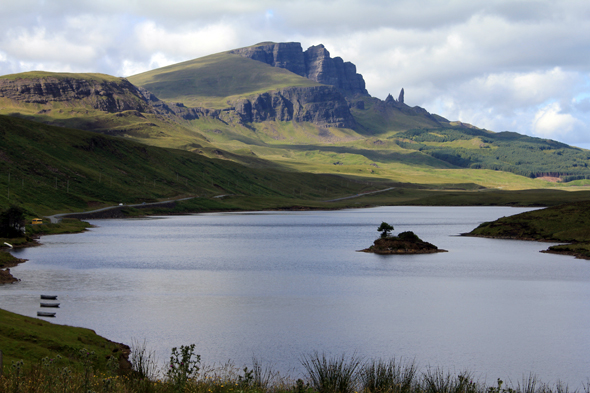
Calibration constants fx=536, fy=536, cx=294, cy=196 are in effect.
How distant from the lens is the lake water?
37.0 m

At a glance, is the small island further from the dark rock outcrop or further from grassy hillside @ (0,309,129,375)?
grassy hillside @ (0,309,129,375)

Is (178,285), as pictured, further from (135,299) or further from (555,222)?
(555,222)

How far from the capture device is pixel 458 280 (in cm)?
6938

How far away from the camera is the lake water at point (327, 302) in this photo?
3703 centimetres

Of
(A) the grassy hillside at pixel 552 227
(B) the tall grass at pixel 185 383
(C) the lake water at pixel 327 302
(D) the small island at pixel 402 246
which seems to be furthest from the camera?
(A) the grassy hillside at pixel 552 227

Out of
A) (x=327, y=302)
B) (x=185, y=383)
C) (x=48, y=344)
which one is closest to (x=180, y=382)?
(x=185, y=383)

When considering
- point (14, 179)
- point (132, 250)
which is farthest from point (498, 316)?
point (14, 179)

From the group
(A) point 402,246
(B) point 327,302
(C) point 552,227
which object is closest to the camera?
(B) point 327,302

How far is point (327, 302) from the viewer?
53.8 metres

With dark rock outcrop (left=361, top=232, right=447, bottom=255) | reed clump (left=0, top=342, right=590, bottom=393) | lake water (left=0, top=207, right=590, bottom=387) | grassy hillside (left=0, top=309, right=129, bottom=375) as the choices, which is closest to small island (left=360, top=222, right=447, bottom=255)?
dark rock outcrop (left=361, top=232, right=447, bottom=255)

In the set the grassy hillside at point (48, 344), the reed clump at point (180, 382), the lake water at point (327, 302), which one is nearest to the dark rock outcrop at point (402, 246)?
the lake water at point (327, 302)

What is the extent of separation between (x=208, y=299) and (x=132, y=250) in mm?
46230

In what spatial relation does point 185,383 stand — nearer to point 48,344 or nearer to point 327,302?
point 48,344

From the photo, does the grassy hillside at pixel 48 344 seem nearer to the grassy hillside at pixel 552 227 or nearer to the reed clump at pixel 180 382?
the reed clump at pixel 180 382
